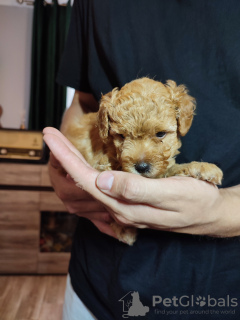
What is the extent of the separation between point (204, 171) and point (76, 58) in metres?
1.03

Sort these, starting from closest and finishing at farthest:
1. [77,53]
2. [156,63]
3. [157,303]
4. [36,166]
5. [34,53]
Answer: [157,303]
[156,63]
[77,53]
[36,166]
[34,53]

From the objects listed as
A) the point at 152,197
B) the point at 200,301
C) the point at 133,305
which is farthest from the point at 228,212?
the point at 133,305

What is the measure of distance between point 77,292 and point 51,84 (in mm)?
5736

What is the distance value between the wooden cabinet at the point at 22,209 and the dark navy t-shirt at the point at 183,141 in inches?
146

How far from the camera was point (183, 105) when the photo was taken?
1.44 metres

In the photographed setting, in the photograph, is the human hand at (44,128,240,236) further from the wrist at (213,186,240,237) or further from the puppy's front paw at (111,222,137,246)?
the puppy's front paw at (111,222,137,246)

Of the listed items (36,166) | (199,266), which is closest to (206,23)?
(199,266)

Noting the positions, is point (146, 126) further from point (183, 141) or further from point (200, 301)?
point (200, 301)

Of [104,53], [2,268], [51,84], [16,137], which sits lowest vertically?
[2,268]

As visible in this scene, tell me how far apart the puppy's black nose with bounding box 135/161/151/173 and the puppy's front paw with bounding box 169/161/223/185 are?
17cm

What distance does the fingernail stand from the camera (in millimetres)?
1076

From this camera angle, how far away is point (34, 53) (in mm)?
6648

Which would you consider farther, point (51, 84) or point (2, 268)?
point (51, 84)

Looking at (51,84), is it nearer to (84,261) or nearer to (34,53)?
(34,53)
